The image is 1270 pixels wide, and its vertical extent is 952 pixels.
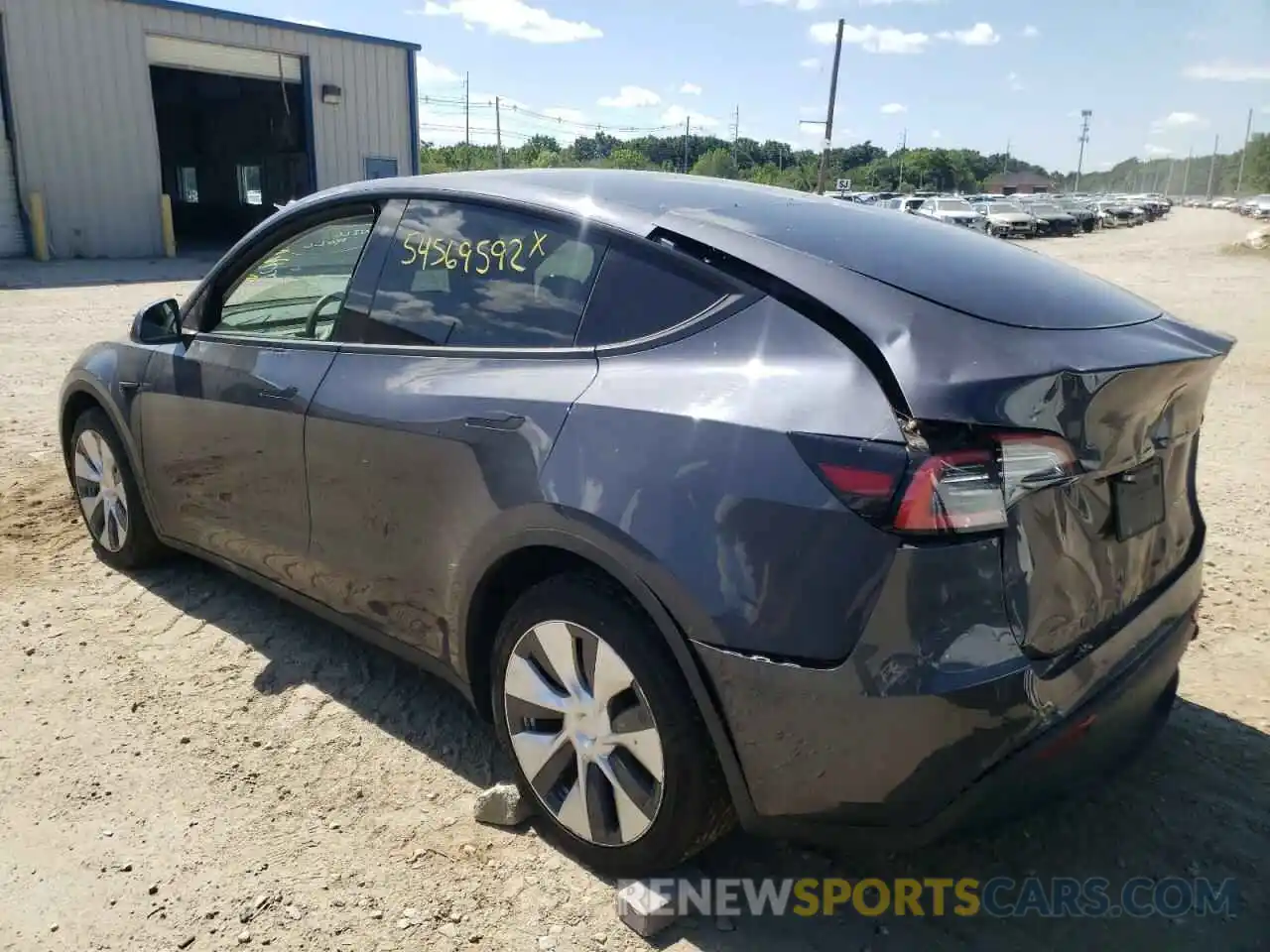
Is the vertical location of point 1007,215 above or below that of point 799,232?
below

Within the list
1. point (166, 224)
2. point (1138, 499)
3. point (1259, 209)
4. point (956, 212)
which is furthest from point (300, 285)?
point (1259, 209)

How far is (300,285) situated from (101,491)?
163 centimetres

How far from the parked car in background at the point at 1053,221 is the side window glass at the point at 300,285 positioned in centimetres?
4144

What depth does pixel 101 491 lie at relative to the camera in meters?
4.40

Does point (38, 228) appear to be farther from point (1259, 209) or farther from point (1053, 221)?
point (1259, 209)

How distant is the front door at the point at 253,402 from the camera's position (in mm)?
3172

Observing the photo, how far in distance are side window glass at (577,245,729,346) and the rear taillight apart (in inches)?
21.7

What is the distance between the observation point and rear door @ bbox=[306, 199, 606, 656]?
2.48 meters

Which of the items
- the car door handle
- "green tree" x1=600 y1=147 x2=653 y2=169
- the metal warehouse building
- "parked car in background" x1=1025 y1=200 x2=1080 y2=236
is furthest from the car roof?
"parked car in background" x1=1025 y1=200 x2=1080 y2=236

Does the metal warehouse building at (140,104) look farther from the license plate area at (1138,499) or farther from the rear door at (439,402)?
the license plate area at (1138,499)

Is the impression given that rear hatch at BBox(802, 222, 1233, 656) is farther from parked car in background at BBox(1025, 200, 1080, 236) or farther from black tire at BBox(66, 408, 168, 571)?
parked car in background at BBox(1025, 200, 1080, 236)

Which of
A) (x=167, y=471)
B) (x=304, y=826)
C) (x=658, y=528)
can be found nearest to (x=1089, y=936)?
(x=658, y=528)

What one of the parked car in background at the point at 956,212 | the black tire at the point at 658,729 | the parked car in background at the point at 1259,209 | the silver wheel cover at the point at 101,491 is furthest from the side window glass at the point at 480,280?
the parked car in background at the point at 1259,209

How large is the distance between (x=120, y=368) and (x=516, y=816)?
8.71 feet
